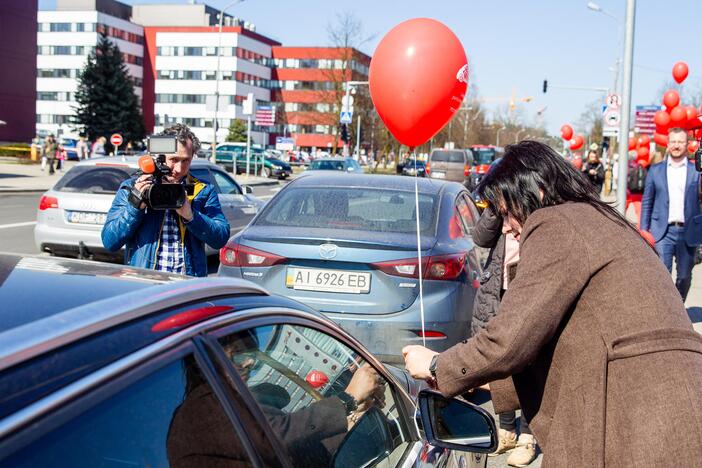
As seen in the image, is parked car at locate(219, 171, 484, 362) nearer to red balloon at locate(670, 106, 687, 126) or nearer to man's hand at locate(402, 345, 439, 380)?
man's hand at locate(402, 345, 439, 380)

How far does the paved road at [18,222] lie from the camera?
40.7 ft

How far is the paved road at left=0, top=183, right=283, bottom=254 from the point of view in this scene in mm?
12404

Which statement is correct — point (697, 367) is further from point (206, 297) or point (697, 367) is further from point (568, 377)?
point (206, 297)

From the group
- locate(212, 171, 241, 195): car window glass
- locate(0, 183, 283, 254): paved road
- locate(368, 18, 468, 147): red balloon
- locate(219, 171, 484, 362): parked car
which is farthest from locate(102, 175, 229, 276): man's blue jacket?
locate(0, 183, 283, 254): paved road

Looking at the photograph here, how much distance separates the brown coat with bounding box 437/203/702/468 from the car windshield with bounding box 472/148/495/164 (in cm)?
4386

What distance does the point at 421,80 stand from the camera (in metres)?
5.73

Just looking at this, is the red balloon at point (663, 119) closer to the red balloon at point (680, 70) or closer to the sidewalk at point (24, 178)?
the red balloon at point (680, 70)

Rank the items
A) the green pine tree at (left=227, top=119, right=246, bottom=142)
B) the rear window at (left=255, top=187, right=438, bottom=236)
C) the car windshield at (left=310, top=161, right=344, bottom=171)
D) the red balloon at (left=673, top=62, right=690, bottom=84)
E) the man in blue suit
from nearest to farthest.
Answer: the rear window at (left=255, top=187, right=438, bottom=236), the man in blue suit, the red balloon at (left=673, top=62, right=690, bottom=84), the car windshield at (left=310, top=161, right=344, bottom=171), the green pine tree at (left=227, top=119, right=246, bottom=142)

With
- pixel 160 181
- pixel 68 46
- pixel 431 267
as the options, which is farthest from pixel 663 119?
pixel 68 46

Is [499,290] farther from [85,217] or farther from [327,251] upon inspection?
[85,217]

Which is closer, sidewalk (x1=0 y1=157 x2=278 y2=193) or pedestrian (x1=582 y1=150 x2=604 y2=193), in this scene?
pedestrian (x1=582 y1=150 x2=604 y2=193)

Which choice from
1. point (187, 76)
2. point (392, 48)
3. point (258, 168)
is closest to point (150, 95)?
point (187, 76)

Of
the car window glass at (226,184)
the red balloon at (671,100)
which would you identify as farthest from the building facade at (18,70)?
the red balloon at (671,100)

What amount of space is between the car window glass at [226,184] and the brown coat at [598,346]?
959cm
